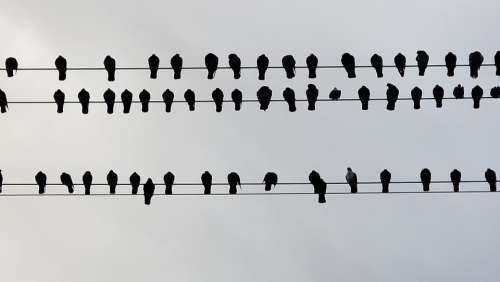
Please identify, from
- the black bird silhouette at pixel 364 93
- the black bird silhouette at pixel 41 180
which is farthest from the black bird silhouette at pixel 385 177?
the black bird silhouette at pixel 41 180

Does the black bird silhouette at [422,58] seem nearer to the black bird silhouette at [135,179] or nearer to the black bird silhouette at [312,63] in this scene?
the black bird silhouette at [312,63]

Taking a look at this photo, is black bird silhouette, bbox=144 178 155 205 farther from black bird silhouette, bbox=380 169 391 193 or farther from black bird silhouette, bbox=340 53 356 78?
black bird silhouette, bbox=380 169 391 193

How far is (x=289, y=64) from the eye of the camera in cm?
2008

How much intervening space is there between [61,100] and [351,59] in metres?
6.29

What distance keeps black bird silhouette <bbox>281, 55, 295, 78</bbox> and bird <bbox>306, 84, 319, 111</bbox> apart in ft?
1.51

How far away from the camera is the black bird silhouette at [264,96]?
19562 mm

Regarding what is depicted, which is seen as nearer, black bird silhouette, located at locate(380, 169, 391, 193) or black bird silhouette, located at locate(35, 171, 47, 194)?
black bird silhouette, located at locate(35, 171, 47, 194)

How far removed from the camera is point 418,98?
1914 cm

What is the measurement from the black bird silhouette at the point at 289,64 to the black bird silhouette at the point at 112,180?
431 centimetres

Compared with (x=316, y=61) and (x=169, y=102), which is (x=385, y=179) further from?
(x=169, y=102)

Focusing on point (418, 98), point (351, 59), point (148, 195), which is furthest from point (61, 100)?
point (418, 98)

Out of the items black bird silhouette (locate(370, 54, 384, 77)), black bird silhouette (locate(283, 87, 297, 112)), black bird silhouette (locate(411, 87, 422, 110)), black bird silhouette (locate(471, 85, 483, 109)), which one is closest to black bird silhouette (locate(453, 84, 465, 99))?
black bird silhouette (locate(471, 85, 483, 109))

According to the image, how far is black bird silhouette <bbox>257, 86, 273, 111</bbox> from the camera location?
64.2ft

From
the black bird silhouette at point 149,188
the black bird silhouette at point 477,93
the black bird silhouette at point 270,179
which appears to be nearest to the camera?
the black bird silhouette at point 477,93
